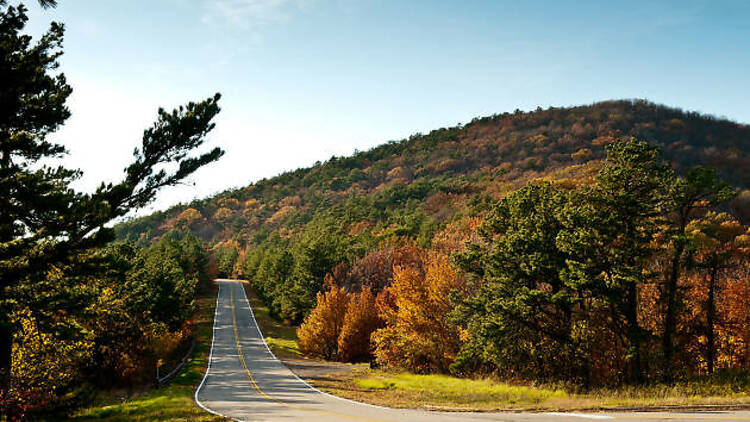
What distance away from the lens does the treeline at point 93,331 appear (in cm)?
1661

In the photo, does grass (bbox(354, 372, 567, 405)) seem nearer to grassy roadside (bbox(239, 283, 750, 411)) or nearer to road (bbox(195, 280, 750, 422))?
grassy roadside (bbox(239, 283, 750, 411))

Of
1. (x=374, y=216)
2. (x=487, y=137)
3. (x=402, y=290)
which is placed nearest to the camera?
(x=402, y=290)

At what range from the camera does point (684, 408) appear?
1611 cm

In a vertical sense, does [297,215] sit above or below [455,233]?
above

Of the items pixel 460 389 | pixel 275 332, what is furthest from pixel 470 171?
A: pixel 460 389

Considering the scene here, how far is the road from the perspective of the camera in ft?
54.3

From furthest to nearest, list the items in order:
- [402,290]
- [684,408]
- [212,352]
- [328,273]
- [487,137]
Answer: [487,137]
[328,273]
[212,352]
[402,290]
[684,408]

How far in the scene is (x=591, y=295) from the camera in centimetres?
2608

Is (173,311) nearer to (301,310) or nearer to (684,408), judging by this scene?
(301,310)

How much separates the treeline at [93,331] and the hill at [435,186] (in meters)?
23.5

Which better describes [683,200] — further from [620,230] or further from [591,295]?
[591,295]

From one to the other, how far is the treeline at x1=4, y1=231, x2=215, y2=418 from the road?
18.4 feet

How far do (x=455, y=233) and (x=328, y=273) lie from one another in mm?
19040

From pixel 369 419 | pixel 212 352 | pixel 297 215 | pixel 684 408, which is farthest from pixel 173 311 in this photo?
pixel 297 215
